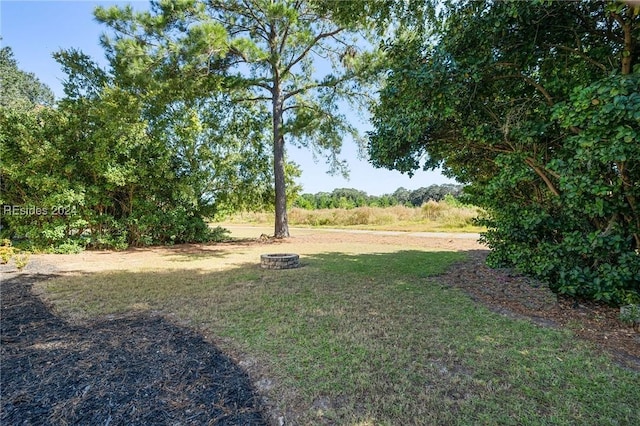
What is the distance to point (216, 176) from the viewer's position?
11.0 m

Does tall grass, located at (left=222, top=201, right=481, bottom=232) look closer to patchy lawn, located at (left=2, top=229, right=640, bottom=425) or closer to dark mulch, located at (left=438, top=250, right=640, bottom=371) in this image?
dark mulch, located at (left=438, top=250, right=640, bottom=371)

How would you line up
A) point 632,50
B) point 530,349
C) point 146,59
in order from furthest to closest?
point 146,59, point 632,50, point 530,349

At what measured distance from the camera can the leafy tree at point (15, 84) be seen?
23.7 metres

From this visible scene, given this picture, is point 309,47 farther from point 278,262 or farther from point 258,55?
point 278,262

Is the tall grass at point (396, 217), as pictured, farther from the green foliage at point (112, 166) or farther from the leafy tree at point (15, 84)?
the leafy tree at point (15, 84)

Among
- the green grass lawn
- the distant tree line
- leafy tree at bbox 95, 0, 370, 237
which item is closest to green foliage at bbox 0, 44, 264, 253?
leafy tree at bbox 95, 0, 370, 237

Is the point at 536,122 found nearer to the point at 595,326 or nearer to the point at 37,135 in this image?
the point at 595,326

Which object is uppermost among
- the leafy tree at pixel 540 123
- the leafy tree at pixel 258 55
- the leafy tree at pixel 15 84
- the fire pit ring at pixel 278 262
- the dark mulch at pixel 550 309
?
the leafy tree at pixel 15 84

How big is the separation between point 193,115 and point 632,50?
10258 mm

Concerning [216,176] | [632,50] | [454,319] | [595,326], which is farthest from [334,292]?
[216,176]

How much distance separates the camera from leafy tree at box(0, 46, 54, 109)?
77.8ft

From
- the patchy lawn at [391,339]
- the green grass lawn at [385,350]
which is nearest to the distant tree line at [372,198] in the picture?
the patchy lawn at [391,339]

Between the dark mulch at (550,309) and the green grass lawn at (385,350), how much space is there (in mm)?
263

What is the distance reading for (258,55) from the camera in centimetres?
943
